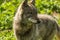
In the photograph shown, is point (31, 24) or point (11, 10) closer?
point (31, 24)

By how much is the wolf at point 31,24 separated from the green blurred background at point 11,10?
5.65ft

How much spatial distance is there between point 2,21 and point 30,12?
3124 mm

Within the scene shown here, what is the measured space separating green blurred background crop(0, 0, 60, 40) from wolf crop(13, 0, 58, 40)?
1.72 metres

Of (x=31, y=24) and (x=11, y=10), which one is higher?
(x=11, y=10)

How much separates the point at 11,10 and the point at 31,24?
146 inches

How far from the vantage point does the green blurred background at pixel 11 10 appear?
10967mm

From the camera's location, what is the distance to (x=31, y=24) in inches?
330

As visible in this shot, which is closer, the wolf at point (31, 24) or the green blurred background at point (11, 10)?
the wolf at point (31, 24)

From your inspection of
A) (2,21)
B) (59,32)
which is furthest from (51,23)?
(2,21)

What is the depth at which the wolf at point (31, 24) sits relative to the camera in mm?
8305

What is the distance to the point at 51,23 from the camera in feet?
29.7

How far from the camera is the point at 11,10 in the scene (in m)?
12.0

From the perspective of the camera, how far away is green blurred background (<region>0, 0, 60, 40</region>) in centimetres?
1097

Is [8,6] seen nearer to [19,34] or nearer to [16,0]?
[16,0]
